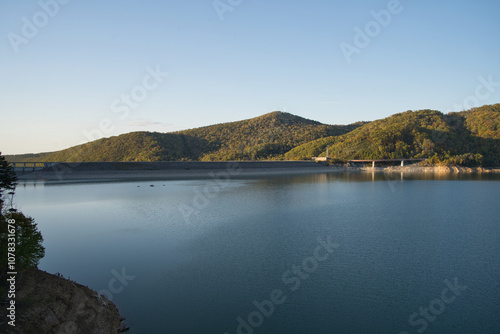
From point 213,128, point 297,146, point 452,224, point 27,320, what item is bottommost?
point 452,224

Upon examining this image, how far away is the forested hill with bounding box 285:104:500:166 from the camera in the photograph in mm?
79688

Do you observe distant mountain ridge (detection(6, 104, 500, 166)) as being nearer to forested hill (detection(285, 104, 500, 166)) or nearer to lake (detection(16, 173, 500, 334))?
forested hill (detection(285, 104, 500, 166))

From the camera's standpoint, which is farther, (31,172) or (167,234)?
(31,172)

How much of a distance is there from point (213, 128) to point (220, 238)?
117261mm

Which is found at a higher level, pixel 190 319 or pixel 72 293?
pixel 72 293

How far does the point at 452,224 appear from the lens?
54.6 feet

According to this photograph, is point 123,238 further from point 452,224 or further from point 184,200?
point 452,224

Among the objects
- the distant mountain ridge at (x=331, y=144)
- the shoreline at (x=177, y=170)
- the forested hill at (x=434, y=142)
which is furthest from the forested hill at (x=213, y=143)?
the shoreline at (x=177, y=170)

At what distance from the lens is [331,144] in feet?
348

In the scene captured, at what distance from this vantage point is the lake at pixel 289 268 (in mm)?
7410

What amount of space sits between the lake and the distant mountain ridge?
68976 millimetres

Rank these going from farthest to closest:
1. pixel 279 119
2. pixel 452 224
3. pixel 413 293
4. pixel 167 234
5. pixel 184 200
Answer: pixel 279 119
pixel 184 200
pixel 452 224
pixel 167 234
pixel 413 293

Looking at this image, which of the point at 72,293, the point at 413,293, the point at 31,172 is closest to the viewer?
the point at 72,293

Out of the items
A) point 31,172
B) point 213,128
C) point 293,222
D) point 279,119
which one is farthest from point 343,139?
point 293,222
